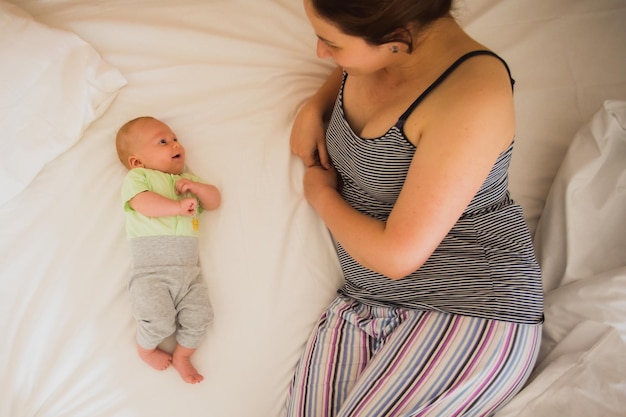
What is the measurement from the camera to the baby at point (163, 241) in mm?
1039

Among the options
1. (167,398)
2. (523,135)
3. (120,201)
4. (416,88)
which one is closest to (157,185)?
(120,201)

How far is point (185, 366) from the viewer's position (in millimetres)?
1034

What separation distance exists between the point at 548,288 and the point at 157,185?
88 cm

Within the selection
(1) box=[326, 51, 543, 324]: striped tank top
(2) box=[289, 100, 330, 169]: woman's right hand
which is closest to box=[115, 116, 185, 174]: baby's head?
(2) box=[289, 100, 330, 169]: woman's right hand

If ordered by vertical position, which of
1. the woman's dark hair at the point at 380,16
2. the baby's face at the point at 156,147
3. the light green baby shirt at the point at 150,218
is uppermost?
the woman's dark hair at the point at 380,16

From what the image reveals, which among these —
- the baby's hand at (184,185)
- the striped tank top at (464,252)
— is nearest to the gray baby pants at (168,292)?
the baby's hand at (184,185)

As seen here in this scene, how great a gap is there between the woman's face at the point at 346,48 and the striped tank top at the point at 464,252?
0.12 m

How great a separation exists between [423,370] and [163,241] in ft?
1.92

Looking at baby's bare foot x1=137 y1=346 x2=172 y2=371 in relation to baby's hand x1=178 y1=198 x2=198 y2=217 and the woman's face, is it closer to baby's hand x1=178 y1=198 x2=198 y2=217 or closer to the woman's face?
baby's hand x1=178 y1=198 x2=198 y2=217

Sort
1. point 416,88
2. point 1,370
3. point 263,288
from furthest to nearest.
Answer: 1. point 263,288
2. point 1,370
3. point 416,88

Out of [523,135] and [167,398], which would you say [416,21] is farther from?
[167,398]

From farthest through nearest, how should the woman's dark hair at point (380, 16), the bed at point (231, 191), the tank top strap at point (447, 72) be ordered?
the bed at point (231, 191) → the tank top strap at point (447, 72) → the woman's dark hair at point (380, 16)

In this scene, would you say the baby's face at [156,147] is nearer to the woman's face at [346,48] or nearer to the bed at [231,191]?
the bed at [231,191]

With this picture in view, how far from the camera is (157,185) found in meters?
1.13
